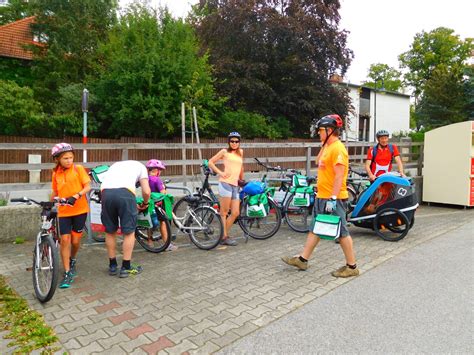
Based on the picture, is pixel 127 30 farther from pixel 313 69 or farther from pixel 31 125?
pixel 313 69

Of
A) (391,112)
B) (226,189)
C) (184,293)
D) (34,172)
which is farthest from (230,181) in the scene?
(391,112)

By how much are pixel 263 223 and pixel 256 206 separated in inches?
18.4

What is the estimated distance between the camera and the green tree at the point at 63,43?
19672 millimetres

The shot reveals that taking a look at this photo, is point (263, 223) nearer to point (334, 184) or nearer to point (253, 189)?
point (253, 189)

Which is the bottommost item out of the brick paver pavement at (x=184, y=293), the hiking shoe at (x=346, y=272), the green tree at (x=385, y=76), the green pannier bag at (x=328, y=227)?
the brick paver pavement at (x=184, y=293)

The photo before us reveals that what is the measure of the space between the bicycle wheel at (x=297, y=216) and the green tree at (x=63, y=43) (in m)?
15.2

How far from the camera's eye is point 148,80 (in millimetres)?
16781

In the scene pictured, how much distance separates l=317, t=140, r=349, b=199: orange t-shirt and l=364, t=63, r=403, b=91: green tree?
58.8 meters

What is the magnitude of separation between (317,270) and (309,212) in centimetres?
228

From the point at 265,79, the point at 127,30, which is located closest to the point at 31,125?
the point at 127,30

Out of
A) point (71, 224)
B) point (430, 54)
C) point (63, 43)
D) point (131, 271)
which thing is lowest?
point (131, 271)

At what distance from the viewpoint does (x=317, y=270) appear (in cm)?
511

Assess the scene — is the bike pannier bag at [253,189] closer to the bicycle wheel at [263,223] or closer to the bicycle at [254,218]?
the bicycle at [254,218]

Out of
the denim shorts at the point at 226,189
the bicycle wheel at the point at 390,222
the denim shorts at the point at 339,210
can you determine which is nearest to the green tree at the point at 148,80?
the denim shorts at the point at 226,189
